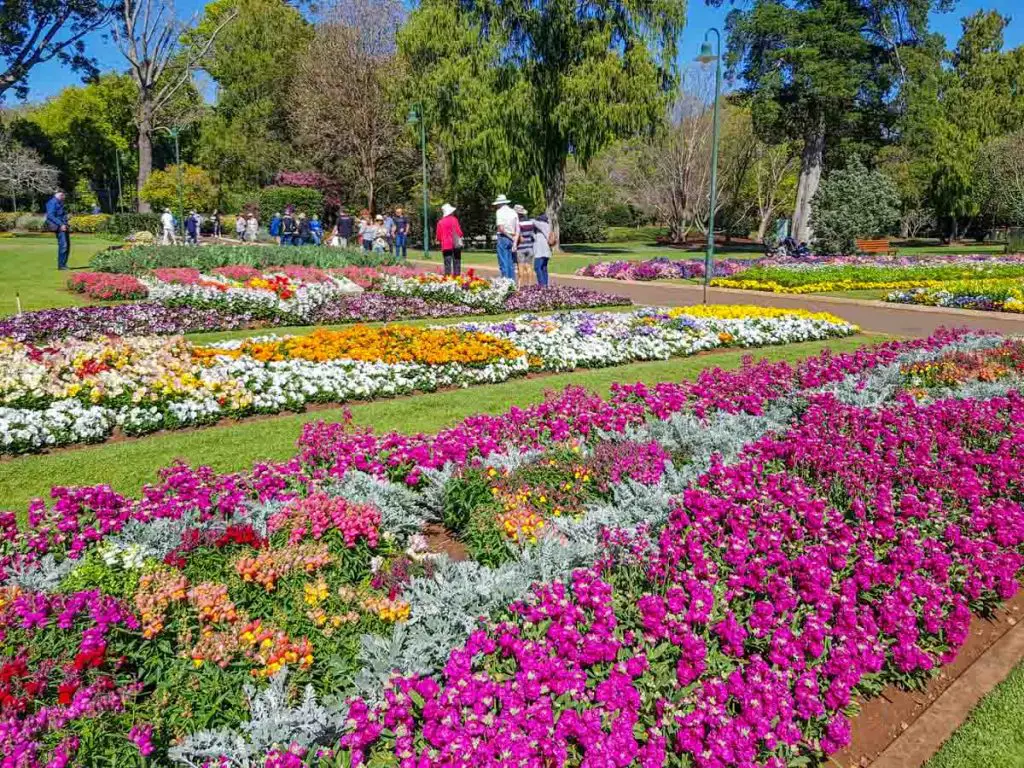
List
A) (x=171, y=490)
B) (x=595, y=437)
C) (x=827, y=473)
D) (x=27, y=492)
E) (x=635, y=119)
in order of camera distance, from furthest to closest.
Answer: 1. (x=635, y=119)
2. (x=595, y=437)
3. (x=27, y=492)
4. (x=827, y=473)
5. (x=171, y=490)

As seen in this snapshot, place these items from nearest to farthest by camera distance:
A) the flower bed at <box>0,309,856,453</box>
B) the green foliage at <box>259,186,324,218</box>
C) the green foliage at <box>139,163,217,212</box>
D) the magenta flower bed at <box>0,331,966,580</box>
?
the magenta flower bed at <box>0,331,966,580</box> < the flower bed at <box>0,309,856,453</box> < the green foliage at <box>259,186,324,218</box> < the green foliage at <box>139,163,217,212</box>

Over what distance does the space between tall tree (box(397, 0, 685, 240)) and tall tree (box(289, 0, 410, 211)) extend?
8.87 m

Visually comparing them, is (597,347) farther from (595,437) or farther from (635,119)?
(635,119)

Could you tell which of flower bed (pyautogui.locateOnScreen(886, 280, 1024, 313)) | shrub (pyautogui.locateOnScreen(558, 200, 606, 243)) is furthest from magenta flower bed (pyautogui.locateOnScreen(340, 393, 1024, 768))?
shrub (pyautogui.locateOnScreen(558, 200, 606, 243))

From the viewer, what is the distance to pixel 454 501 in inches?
164

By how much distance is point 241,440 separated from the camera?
228 inches

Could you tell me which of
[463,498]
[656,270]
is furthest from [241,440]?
[656,270]

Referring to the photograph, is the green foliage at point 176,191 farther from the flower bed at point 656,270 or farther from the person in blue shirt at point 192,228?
the flower bed at point 656,270

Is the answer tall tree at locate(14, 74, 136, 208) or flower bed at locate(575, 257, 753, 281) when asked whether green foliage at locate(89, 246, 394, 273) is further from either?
tall tree at locate(14, 74, 136, 208)

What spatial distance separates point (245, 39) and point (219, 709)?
5373cm

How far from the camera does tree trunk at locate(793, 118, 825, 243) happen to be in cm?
3161

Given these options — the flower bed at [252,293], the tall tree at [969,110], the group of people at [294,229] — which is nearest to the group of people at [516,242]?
the flower bed at [252,293]

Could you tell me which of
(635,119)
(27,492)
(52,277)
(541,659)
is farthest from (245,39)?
(541,659)

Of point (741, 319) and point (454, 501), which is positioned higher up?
point (741, 319)
